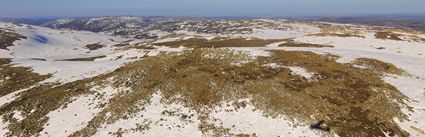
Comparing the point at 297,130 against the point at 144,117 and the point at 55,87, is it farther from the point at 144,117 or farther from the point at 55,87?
the point at 55,87

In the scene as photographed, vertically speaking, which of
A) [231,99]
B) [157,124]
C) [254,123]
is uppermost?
[231,99]

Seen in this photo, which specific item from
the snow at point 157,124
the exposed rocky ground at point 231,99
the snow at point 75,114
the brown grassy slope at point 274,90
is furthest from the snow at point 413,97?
the snow at point 75,114

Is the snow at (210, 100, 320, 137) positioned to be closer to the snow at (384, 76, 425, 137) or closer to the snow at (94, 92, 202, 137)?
the snow at (94, 92, 202, 137)

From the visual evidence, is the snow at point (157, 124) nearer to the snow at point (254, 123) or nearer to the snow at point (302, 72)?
the snow at point (254, 123)

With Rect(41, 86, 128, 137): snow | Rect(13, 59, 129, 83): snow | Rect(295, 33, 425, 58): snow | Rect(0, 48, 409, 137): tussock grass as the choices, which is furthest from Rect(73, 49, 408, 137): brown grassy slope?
Rect(295, 33, 425, 58): snow

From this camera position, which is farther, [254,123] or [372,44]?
[372,44]

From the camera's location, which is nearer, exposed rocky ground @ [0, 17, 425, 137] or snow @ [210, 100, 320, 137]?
snow @ [210, 100, 320, 137]

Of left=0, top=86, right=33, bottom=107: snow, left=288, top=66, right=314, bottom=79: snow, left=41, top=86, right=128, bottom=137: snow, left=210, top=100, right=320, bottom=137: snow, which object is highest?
left=288, top=66, right=314, bottom=79: snow

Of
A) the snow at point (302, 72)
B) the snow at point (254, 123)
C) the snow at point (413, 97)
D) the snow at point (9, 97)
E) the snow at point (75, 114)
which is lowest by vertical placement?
the snow at point (9, 97)

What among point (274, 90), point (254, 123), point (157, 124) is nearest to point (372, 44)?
point (274, 90)

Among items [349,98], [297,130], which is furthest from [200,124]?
[349,98]

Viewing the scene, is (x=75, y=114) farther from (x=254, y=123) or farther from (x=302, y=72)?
(x=302, y=72)

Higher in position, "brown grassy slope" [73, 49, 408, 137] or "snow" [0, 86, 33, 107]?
"brown grassy slope" [73, 49, 408, 137]
